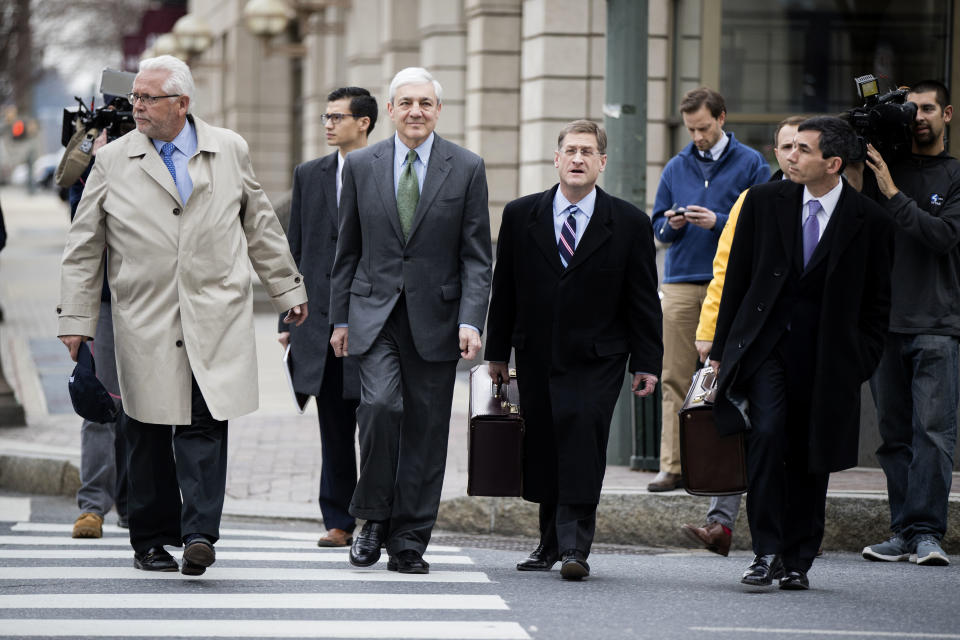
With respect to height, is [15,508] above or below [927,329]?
below

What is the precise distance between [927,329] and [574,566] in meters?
2.09

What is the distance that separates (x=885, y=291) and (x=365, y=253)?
214 centimetres

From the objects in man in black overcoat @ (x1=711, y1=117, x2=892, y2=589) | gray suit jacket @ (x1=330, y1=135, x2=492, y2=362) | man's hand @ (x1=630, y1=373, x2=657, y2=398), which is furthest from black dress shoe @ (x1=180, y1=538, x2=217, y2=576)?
man in black overcoat @ (x1=711, y1=117, x2=892, y2=589)

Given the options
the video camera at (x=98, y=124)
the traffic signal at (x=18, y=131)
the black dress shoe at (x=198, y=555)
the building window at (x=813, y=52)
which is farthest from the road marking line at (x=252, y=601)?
the traffic signal at (x=18, y=131)

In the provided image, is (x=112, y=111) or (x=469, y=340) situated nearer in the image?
(x=469, y=340)

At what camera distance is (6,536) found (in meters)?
7.93

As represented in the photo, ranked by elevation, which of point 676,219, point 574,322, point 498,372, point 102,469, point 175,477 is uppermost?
point 676,219

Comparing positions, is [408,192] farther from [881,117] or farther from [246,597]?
[881,117]

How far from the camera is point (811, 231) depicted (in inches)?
260

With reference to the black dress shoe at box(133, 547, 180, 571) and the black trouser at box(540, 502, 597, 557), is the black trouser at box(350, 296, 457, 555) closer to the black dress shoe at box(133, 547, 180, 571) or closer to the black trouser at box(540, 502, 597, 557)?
the black trouser at box(540, 502, 597, 557)

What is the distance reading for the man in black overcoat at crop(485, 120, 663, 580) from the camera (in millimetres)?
6766

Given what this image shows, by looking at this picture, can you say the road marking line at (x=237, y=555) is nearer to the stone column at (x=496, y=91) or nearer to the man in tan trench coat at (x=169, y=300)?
the man in tan trench coat at (x=169, y=300)

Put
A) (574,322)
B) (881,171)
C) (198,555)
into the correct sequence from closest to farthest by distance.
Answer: (198,555) < (574,322) < (881,171)

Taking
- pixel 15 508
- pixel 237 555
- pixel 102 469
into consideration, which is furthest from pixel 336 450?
pixel 15 508
